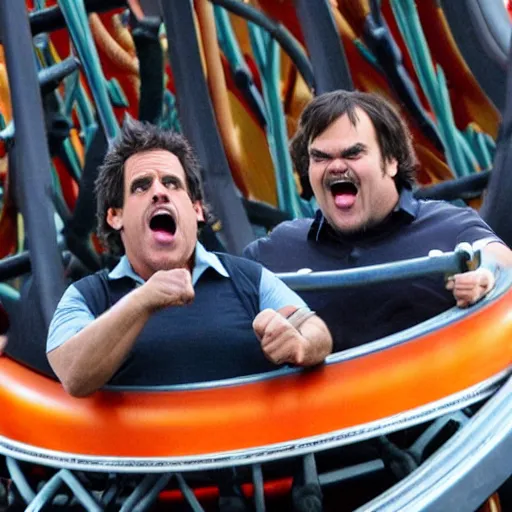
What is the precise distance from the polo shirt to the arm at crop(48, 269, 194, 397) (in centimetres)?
45

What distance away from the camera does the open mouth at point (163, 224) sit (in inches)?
72.1

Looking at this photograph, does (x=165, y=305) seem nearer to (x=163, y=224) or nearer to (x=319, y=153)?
(x=163, y=224)

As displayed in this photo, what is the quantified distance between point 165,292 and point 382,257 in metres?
0.61

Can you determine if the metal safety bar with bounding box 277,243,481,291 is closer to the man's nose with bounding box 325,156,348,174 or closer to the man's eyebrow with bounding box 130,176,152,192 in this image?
the man's nose with bounding box 325,156,348,174

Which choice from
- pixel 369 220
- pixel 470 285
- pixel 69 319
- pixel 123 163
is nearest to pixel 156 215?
pixel 123 163

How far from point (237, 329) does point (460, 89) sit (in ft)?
5.22

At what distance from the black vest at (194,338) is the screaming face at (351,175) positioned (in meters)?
0.32

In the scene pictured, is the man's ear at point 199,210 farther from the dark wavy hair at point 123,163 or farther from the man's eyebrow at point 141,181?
the man's eyebrow at point 141,181

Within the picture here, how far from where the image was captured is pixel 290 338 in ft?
5.37

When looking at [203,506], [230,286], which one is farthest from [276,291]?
[203,506]

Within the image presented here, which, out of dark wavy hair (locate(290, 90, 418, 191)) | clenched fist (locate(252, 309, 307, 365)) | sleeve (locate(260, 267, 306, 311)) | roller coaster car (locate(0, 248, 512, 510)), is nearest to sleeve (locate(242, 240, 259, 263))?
dark wavy hair (locate(290, 90, 418, 191))

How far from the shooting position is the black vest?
1.77 m

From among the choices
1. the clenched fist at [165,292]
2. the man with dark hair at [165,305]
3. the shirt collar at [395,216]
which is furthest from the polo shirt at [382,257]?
the clenched fist at [165,292]

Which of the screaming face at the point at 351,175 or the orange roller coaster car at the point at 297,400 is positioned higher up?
the screaming face at the point at 351,175
